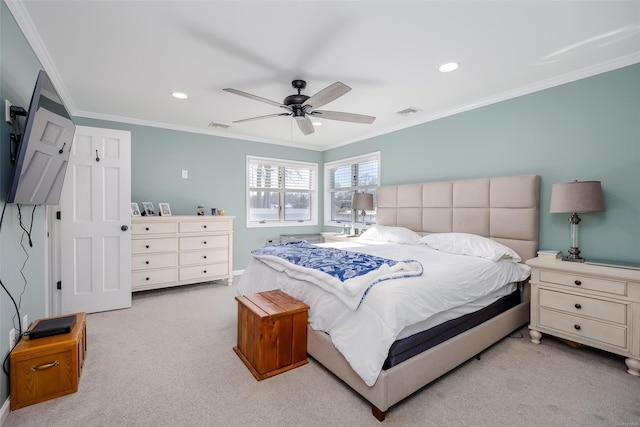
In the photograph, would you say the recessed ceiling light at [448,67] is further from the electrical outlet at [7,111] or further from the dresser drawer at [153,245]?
the dresser drawer at [153,245]

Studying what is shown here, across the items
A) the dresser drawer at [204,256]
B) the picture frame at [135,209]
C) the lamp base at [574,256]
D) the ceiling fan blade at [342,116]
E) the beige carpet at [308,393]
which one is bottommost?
the beige carpet at [308,393]

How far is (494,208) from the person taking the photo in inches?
128

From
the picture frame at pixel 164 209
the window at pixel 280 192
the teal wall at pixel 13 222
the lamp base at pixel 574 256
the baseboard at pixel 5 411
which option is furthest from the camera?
the window at pixel 280 192

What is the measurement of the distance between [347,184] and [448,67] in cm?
321

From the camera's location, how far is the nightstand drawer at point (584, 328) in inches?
86.3

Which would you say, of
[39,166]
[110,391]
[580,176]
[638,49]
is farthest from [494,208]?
[39,166]

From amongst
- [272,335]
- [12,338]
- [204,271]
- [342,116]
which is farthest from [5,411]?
[342,116]

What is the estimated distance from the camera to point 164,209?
4418mm

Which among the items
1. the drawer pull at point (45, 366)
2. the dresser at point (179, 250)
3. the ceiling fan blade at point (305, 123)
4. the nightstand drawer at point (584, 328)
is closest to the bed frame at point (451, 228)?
the nightstand drawer at point (584, 328)

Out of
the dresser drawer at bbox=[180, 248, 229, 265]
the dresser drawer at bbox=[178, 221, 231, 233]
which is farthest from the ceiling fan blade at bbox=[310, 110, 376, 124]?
the dresser drawer at bbox=[180, 248, 229, 265]

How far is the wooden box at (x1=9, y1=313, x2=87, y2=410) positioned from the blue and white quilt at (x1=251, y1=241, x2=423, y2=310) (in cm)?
156

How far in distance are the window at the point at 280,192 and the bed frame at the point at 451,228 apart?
188 centimetres

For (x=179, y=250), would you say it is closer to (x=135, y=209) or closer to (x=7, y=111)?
(x=135, y=209)

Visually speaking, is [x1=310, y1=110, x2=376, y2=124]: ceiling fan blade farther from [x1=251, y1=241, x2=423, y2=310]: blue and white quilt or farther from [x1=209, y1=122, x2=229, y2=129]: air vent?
[x1=209, y1=122, x2=229, y2=129]: air vent
